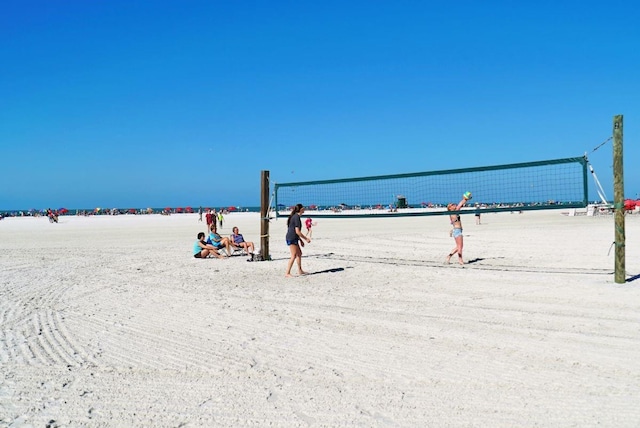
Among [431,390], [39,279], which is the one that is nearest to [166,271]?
[39,279]

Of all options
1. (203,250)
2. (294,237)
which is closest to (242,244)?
(203,250)

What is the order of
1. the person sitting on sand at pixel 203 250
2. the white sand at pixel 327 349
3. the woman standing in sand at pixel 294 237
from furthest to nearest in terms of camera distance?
1. the person sitting on sand at pixel 203 250
2. the woman standing in sand at pixel 294 237
3. the white sand at pixel 327 349

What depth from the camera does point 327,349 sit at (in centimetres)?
492

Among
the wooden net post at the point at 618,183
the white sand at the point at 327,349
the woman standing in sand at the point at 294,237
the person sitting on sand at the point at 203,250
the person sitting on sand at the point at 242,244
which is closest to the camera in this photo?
the white sand at the point at 327,349

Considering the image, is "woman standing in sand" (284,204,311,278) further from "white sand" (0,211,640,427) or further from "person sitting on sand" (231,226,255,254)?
"person sitting on sand" (231,226,255,254)

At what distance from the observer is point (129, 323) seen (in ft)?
20.4

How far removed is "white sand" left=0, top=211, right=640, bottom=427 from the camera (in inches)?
137

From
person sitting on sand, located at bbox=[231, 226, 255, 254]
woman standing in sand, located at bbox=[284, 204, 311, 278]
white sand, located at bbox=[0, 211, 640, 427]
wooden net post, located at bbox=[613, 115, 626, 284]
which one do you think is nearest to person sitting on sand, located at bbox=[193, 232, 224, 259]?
person sitting on sand, located at bbox=[231, 226, 255, 254]

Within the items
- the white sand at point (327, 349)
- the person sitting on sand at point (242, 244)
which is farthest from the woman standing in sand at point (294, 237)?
the person sitting on sand at point (242, 244)

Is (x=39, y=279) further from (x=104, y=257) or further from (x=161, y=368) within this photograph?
(x=161, y=368)

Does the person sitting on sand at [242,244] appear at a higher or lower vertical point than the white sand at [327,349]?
higher

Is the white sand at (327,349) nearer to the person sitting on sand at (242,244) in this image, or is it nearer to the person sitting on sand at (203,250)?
the person sitting on sand at (203,250)

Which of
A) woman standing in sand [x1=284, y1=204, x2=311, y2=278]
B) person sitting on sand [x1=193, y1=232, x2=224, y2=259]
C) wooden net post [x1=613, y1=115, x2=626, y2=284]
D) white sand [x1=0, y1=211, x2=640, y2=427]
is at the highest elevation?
wooden net post [x1=613, y1=115, x2=626, y2=284]

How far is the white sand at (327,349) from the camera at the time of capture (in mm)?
3490
